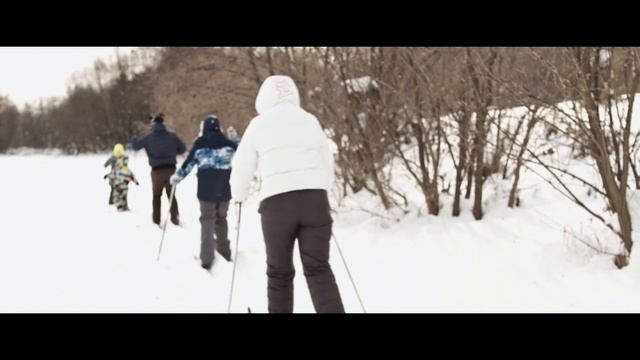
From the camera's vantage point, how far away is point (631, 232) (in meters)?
4.73

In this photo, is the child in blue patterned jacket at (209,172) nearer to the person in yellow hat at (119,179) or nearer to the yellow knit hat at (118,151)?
the person in yellow hat at (119,179)

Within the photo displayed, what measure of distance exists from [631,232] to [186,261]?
4.67m

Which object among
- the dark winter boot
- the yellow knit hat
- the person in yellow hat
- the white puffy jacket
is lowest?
the dark winter boot

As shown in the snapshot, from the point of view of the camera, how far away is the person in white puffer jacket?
10.1 feet

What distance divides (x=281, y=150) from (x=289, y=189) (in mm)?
255

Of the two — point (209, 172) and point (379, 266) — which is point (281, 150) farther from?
point (379, 266)

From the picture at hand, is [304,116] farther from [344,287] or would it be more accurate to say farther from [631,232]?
[631,232]

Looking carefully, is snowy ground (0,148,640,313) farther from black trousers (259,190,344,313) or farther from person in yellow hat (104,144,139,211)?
black trousers (259,190,344,313)

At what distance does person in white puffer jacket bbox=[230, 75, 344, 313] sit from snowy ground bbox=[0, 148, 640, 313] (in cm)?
149

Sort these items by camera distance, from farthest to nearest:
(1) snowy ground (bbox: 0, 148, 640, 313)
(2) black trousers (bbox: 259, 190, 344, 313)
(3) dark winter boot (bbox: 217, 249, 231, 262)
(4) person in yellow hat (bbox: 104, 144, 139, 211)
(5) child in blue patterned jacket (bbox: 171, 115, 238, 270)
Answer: (4) person in yellow hat (bbox: 104, 144, 139, 211)
(3) dark winter boot (bbox: 217, 249, 231, 262)
(5) child in blue patterned jacket (bbox: 171, 115, 238, 270)
(1) snowy ground (bbox: 0, 148, 640, 313)
(2) black trousers (bbox: 259, 190, 344, 313)

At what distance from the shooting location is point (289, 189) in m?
3.07

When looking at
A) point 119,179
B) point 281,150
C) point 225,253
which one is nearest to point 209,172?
point 225,253

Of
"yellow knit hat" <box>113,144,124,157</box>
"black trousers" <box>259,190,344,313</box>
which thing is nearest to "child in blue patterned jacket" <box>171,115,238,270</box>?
"black trousers" <box>259,190,344,313</box>
